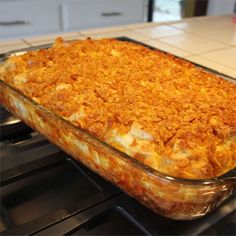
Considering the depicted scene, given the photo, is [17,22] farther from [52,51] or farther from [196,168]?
[196,168]

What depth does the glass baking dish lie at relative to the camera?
379 mm

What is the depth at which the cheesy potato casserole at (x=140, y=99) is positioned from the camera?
441 millimetres

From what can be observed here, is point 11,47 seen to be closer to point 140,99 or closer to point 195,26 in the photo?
point 140,99

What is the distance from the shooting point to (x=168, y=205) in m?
0.41

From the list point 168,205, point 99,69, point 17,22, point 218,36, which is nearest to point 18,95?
point 99,69

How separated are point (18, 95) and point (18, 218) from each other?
19cm

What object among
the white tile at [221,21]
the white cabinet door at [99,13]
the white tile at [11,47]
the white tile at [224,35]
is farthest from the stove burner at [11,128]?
the white cabinet door at [99,13]

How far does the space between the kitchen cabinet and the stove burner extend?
4.69 feet

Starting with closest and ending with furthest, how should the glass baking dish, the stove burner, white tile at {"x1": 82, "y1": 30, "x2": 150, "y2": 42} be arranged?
the glass baking dish
the stove burner
white tile at {"x1": 82, "y1": 30, "x2": 150, "y2": 42}

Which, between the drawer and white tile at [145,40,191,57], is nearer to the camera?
white tile at [145,40,191,57]

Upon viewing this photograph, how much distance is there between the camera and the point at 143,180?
0.41 meters

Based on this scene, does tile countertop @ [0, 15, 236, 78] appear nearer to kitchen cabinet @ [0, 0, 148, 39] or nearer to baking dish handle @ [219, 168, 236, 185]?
baking dish handle @ [219, 168, 236, 185]

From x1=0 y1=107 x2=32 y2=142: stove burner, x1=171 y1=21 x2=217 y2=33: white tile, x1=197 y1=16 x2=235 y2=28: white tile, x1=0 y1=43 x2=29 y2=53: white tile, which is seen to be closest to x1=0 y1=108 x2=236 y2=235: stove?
x1=0 y1=107 x2=32 y2=142: stove burner

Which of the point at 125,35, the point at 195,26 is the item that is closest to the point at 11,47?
the point at 125,35
